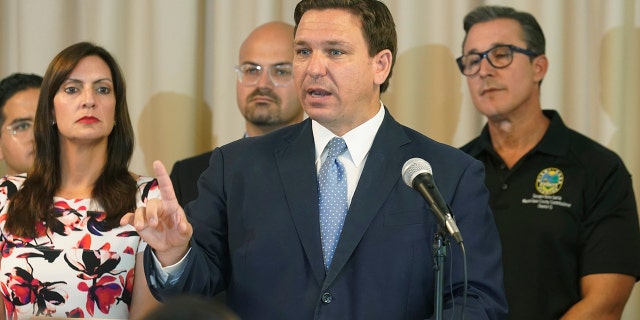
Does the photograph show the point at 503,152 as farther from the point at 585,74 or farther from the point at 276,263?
the point at 276,263

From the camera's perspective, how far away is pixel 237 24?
16.8 feet

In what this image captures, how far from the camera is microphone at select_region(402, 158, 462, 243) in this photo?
89.6 inches

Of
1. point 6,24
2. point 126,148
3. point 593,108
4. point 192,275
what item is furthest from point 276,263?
point 6,24

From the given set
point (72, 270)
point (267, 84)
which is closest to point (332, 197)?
point (72, 270)

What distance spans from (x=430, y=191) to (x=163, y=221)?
69 cm

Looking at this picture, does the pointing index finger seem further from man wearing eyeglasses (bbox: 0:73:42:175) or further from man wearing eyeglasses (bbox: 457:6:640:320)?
man wearing eyeglasses (bbox: 0:73:42:175)

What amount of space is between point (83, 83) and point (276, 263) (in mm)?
1398

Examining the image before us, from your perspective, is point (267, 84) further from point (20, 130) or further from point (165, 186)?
point (165, 186)

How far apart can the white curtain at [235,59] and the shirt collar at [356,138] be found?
1957 mm

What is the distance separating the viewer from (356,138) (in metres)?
2.92

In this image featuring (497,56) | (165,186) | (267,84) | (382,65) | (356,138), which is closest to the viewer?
(165,186)

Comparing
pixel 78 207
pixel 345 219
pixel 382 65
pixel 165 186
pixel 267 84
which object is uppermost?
pixel 382 65

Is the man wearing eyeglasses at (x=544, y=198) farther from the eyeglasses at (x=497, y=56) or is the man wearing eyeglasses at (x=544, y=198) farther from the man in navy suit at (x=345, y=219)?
the man in navy suit at (x=345, y=219)

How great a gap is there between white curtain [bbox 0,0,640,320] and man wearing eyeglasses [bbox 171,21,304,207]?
0.63m
